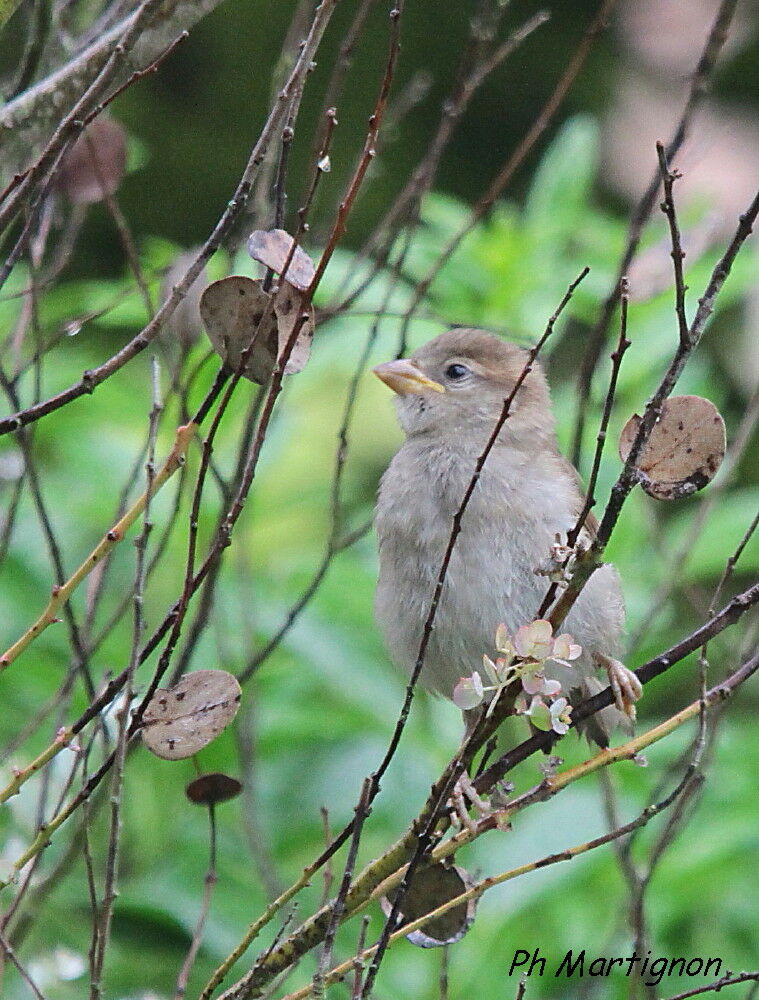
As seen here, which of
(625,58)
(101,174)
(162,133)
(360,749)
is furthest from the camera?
(625,58)

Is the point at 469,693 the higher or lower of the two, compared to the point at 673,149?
lower

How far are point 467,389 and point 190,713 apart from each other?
181cm

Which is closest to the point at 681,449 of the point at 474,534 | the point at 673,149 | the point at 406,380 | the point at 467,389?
the point at 673,149

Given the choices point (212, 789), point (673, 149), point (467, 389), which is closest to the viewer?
point (212, 789)

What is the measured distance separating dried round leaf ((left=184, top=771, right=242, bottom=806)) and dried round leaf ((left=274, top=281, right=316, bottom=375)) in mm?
653

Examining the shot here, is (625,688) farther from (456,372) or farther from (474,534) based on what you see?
(456,372)

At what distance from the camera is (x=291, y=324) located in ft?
6.79

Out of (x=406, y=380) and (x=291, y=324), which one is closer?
(x=291, y=324)

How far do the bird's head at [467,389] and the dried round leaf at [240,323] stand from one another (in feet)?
4.59

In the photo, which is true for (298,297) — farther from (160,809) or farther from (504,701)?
(160,809)

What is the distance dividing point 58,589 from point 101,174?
3.75 feet

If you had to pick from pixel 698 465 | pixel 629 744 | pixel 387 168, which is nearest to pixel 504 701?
pixel 629 744

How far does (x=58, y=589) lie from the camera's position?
1.96m

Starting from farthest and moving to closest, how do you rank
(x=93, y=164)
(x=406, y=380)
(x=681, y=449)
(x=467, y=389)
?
1. (x=467, y=389)
2. (x=406, y=380)
3. (x=93, y=164)
4. (x=681, y=449)
